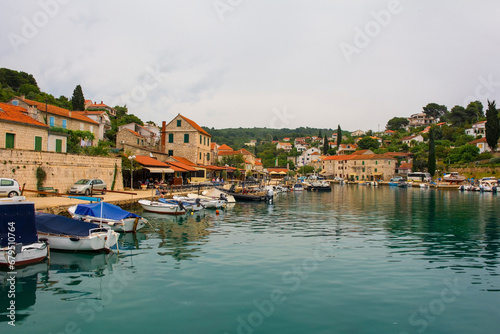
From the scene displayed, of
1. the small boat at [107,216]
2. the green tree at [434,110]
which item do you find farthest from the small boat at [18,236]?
the green tree at [434,110]

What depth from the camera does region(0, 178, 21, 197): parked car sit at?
2111cm

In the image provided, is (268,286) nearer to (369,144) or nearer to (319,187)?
(319,187)

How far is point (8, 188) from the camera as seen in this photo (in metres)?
21.4

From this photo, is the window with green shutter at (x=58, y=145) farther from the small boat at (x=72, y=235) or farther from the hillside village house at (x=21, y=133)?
the small boat at (x=72, y=235)

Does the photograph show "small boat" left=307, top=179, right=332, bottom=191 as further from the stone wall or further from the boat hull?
the boat hull

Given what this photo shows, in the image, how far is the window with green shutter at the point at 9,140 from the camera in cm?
2589

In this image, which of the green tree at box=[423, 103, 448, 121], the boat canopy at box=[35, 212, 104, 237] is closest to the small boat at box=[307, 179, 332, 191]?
the boat canopy at box=[35, 212, 104, 237]

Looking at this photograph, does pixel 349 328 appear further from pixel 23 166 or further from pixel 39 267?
pixel 23 166

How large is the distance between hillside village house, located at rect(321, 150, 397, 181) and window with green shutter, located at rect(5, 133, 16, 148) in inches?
3985

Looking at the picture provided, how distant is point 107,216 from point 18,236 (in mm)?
6165

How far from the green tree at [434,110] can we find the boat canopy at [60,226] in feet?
576

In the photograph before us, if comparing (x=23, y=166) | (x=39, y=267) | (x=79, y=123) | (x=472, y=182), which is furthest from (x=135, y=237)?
(x=472, y=182)

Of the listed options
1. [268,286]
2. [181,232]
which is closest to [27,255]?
[268,286]

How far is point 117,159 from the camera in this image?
35656 millimetres
